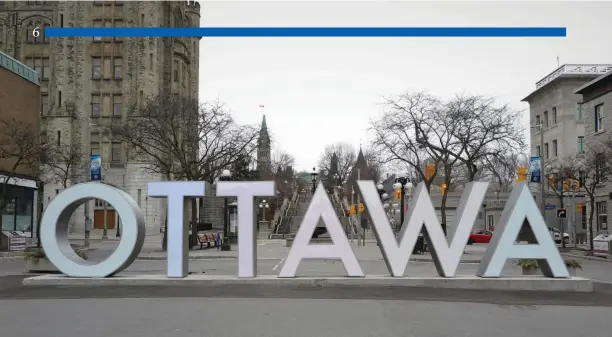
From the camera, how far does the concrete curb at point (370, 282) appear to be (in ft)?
54.9

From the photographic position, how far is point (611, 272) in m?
24.4

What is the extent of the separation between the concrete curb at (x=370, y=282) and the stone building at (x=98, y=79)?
49.9m

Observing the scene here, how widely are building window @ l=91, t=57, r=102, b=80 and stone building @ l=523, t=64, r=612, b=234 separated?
45.0m

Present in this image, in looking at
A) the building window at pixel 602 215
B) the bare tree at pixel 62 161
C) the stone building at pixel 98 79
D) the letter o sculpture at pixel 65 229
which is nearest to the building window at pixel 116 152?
the stone building at pixel 98 79

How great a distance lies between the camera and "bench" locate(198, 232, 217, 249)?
40.4 metres

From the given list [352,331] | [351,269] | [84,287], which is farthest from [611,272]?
[84,287]

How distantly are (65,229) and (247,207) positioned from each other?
5.22m

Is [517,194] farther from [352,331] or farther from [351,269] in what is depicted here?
[352,331]

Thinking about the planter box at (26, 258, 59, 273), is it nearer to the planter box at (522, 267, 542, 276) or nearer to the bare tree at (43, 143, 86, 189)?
the bare tree at (43, 143, 86, 189)

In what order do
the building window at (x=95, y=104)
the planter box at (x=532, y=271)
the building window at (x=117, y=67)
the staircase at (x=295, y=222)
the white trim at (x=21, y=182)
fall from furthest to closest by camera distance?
the building window at (x=95, y=104) < the building window at (x=117, y=67) < the staircase at (x=295, y=222) < the white trim at (x=21, y=182) < the planter box at (x=532, y=271)

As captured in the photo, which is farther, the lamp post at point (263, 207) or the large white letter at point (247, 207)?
the lamp post at point (263, 207)

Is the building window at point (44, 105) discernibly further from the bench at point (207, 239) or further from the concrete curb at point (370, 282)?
the concrete curb at point (370, 282)

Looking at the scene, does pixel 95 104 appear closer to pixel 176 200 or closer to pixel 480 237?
pixel 480 237

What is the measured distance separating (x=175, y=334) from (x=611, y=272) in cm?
2015
